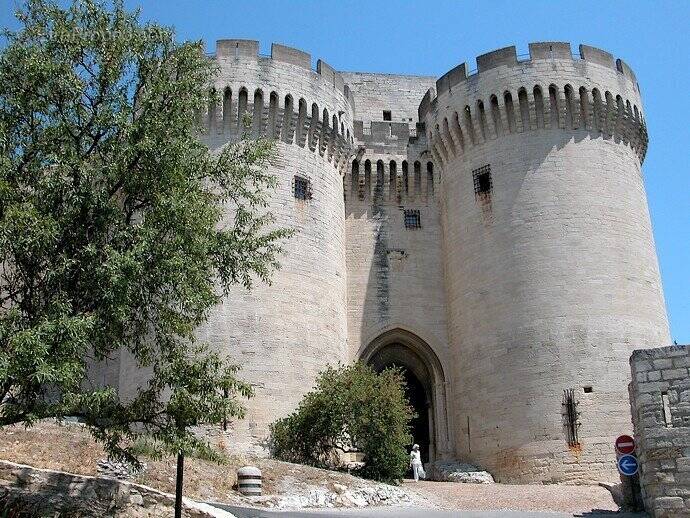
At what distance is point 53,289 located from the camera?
9445 mm

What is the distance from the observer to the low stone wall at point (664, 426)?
10.9 metres

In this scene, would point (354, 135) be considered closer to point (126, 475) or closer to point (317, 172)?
point (317, 172)

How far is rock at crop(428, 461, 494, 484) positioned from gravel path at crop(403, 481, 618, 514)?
1.13m

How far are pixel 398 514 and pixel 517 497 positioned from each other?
163 inches

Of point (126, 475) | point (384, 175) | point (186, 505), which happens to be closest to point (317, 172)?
point (384, 175)

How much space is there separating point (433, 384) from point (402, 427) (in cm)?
534

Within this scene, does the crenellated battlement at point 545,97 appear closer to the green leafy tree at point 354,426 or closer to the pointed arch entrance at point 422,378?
the pointed arch entrance at point 422,378

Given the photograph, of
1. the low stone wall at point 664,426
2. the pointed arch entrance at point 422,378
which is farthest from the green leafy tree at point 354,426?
the low stone wall at point 664,426

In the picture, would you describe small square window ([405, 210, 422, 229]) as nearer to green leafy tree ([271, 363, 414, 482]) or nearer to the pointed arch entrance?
the pointed arch entrance

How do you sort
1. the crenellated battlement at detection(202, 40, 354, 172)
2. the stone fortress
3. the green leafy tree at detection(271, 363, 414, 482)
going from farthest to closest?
the crenellated battlement at detection(202, 40, 354, 172)
the stone fortress
the green leafy tree at detection(271, 363, 414, 482)

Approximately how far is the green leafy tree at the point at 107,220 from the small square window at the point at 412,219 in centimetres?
1289

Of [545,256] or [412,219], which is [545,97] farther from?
[412,219]

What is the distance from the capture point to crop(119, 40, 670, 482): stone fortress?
18.8m

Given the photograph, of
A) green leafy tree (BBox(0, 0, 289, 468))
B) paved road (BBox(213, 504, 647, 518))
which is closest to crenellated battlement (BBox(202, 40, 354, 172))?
green leafy tree (BBox(0, 0, 289, 468))
